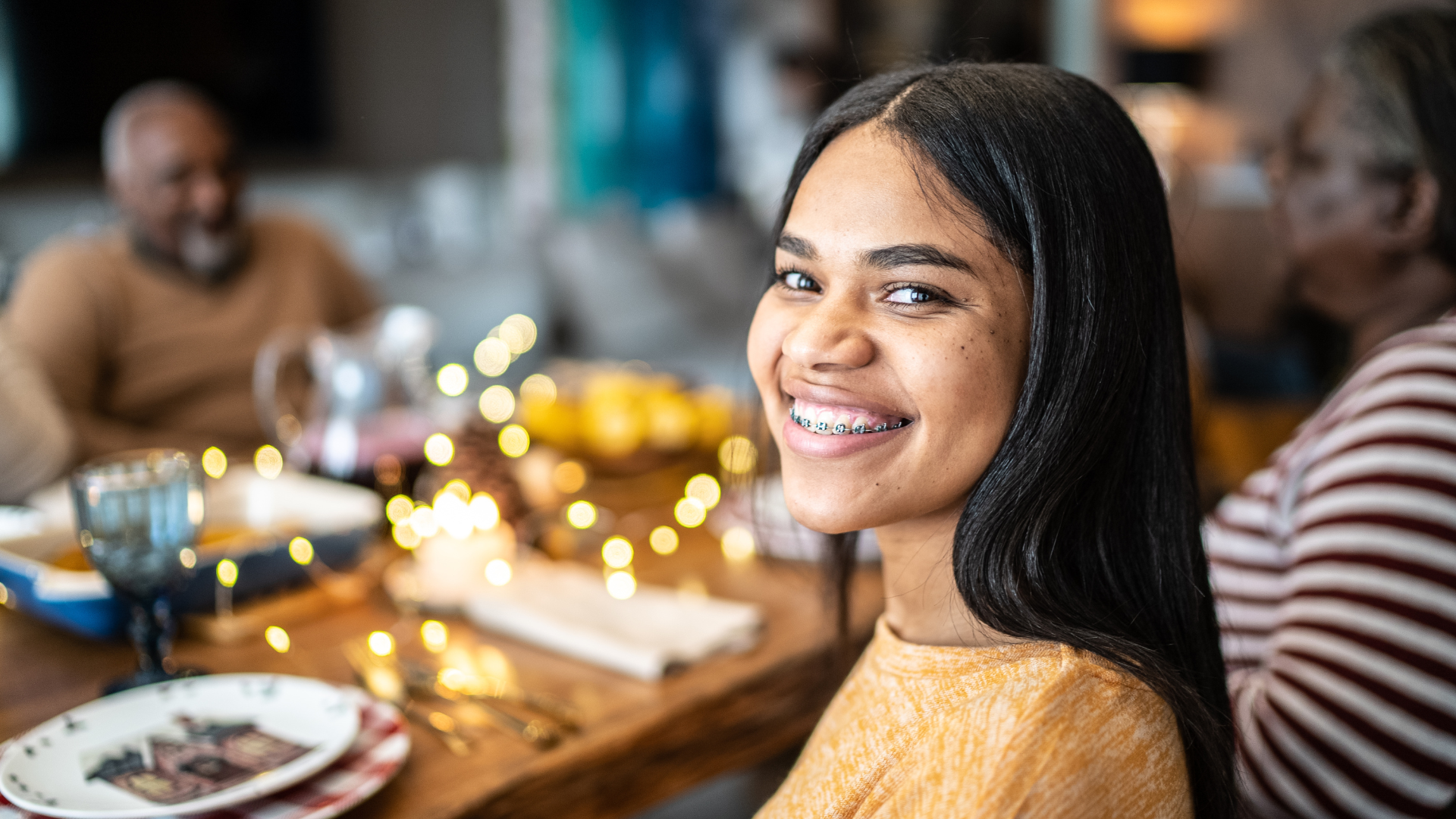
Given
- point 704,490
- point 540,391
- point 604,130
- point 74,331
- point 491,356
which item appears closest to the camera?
point 704,490

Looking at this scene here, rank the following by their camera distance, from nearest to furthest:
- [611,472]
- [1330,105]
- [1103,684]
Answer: [1103,684] → [1330,105] → [611,472]

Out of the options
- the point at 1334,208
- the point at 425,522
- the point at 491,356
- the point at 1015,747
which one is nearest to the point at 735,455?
the point at 425,522

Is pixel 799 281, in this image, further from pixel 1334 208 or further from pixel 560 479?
pixel 560 479

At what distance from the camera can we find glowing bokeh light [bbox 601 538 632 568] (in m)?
1.44

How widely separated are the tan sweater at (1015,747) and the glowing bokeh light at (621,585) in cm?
50

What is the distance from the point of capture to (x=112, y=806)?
0.80 m

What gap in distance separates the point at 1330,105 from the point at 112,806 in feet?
4.54

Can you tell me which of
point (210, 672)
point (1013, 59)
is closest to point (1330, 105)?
point (1013, 59)

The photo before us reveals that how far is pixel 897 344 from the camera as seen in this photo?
2.49 ft

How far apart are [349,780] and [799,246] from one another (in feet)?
1.76

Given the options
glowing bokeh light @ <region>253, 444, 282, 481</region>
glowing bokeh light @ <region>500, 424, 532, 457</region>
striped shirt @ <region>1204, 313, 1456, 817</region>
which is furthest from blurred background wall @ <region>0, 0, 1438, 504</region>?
glowing bokeh light @ <region>253, 444, 282, 481</region>

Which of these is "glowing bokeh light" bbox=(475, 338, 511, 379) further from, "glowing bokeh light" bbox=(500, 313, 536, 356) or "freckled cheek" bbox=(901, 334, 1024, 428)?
"freckled cheek" bbox=(901, 334, 1024, 428)

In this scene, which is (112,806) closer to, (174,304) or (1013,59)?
(1013,59)

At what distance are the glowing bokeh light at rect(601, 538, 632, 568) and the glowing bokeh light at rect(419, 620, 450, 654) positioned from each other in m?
0.27
